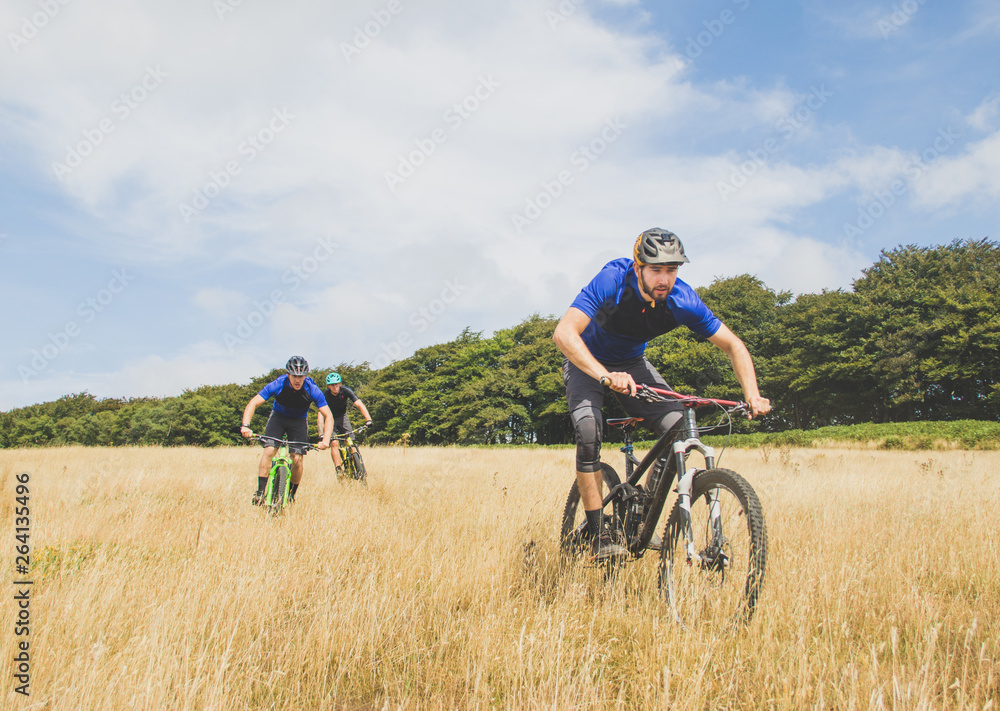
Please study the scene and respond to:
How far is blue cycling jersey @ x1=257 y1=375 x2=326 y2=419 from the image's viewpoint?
7824 millimetres

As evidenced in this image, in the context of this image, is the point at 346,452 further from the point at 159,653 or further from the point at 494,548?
the point at 159,653

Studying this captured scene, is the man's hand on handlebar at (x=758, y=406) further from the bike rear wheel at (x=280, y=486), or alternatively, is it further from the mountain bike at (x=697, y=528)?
the bike rear wheel at (x=280, y=486)

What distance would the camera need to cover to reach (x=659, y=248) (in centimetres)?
353

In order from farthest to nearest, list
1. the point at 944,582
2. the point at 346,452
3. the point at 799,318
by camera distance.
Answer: the point at 799,318
the point at 346,452
the point at 944,582

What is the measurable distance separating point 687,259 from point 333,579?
311cm

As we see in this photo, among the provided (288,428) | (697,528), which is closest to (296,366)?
(288,428)

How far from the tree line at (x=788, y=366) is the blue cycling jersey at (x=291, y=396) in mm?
39362

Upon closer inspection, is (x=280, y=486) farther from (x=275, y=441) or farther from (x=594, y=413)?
(x=594, y=413)

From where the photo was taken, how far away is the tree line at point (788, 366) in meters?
40.0

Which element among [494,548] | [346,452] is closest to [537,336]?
[346,452]

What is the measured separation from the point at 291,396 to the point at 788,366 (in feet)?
157

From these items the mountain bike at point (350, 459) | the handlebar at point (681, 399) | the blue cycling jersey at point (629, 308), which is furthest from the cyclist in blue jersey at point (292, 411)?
the handlebar at point (681, 399)

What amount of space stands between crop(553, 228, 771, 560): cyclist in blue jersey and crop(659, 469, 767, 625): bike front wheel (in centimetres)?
48

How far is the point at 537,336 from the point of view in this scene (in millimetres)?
59406
